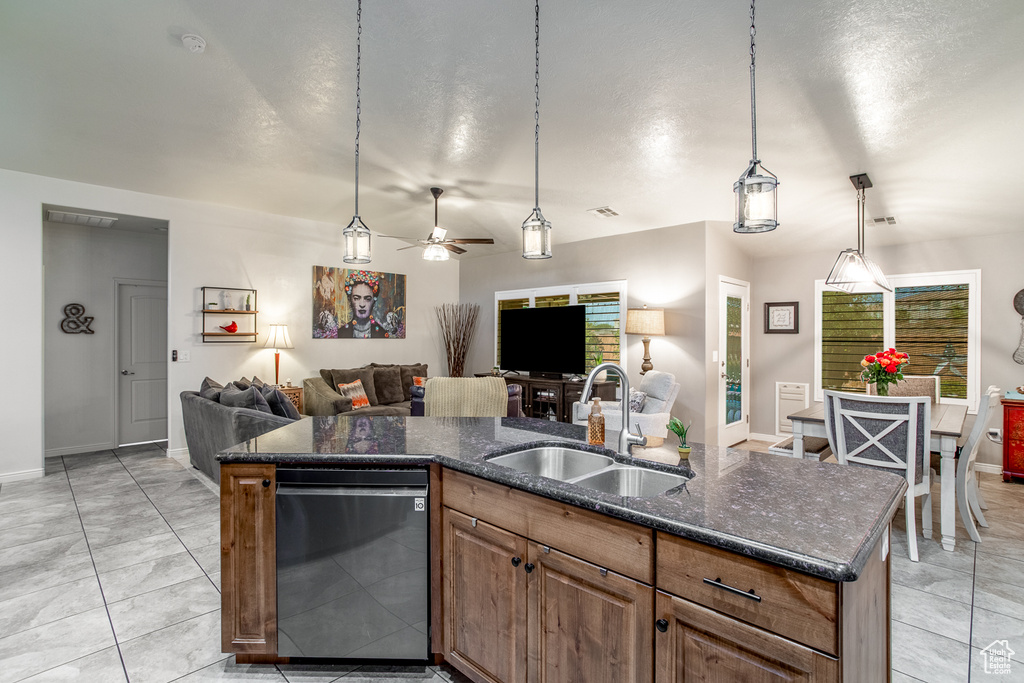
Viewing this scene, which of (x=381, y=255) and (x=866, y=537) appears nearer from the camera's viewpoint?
(x=866, y=537)

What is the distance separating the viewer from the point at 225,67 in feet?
11.2

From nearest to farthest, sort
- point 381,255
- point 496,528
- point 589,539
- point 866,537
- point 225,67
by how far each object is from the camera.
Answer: point 866,537 < point 589,539 < point 496,528 < point 225,67 < point 381,255

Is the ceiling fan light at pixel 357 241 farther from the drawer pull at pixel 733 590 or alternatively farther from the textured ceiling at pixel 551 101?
the drawer pull at pixel 733 590

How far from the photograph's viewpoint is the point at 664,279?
18.8 ft

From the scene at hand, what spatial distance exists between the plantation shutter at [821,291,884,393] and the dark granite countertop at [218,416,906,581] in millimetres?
4771

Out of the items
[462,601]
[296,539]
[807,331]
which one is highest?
[807,331]

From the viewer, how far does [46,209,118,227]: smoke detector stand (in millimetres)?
4996

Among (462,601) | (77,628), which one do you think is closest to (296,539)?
(462,601)

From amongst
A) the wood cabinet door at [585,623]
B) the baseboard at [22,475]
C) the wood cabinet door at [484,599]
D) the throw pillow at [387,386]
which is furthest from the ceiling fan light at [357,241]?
the baseboard at [22,475]

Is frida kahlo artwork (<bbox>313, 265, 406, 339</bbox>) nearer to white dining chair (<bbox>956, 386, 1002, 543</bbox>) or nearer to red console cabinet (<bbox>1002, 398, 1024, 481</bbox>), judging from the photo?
white dining chair (<bbox>956, 386, 1002, 543</bbox>)

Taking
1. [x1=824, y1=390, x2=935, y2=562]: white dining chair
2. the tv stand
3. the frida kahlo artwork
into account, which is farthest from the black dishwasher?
the frida kahlo artwork

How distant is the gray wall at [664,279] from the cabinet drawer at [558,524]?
4.19 metres

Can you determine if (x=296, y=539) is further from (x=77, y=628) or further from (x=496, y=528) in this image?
(x=77, y=628)

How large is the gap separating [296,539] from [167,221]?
491 centimetres
